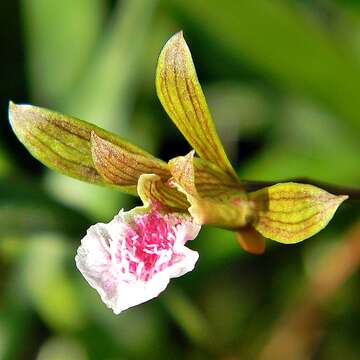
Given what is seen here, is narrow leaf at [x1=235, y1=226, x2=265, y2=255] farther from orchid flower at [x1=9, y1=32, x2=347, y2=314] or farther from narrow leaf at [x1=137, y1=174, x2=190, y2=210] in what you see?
narrow leaf at [x1=137, y1=174, x2=190, y2=210]

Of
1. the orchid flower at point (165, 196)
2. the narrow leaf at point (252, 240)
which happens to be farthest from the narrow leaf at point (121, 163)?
the narrow leaf at point (252, 240)

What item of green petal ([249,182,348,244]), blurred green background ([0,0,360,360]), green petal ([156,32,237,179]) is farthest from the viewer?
blurred green background ([0,0,360,360])

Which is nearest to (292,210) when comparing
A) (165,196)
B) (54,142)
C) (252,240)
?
(252,240)

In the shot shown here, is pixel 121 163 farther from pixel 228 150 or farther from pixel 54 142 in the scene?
pixel 228 150

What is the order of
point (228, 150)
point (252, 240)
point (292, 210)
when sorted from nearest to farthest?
point (292, 210) < point (252, 240) < point (228, 150)

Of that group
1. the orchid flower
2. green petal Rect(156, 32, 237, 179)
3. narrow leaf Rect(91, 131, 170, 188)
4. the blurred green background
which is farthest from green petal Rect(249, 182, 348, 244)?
the blurred green background

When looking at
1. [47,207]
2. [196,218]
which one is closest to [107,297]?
[196,218]
